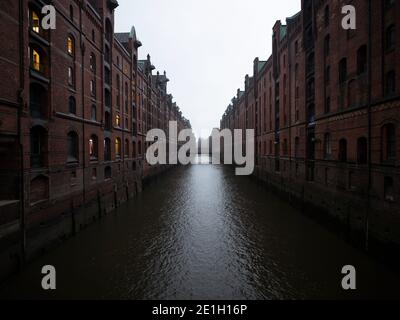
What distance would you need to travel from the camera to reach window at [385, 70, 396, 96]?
10039mm

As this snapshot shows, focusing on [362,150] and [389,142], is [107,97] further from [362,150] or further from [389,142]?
[389,142]

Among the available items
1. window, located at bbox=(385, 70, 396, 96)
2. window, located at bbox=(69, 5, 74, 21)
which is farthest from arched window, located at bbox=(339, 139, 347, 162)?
window, located at bbox=(69, 5, 74, 21)

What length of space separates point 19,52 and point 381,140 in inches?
645

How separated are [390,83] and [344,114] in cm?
338

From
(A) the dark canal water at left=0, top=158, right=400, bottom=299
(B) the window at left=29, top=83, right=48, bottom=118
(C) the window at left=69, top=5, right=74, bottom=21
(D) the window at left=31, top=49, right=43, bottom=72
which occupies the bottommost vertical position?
(A) the dark canal water at left=0, top=158, right=400, bottom=299

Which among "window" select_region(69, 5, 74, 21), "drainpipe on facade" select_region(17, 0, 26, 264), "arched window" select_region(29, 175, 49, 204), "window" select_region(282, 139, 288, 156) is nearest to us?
"drainpipe on facade" select_region(17, 0, 26, 264)

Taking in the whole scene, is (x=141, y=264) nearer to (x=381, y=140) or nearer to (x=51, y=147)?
(x=51, y=147)

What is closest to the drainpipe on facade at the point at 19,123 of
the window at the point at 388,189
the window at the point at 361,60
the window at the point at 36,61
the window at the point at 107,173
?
the window at the point at 36,61

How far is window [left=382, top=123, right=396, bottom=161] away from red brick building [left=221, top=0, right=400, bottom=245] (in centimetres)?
4

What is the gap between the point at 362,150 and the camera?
12.3 meters

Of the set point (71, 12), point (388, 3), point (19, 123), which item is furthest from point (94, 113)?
point (388, 3)

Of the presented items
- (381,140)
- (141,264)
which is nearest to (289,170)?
(381,140)

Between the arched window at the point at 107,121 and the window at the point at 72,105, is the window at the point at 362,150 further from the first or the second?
the arched window at the point at 107,121

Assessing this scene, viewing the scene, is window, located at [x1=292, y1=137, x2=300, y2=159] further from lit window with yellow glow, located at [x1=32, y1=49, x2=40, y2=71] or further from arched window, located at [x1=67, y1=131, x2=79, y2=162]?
lit window with yellow glow, located at [x1=32, y1=49, x2=40, y2=71]
